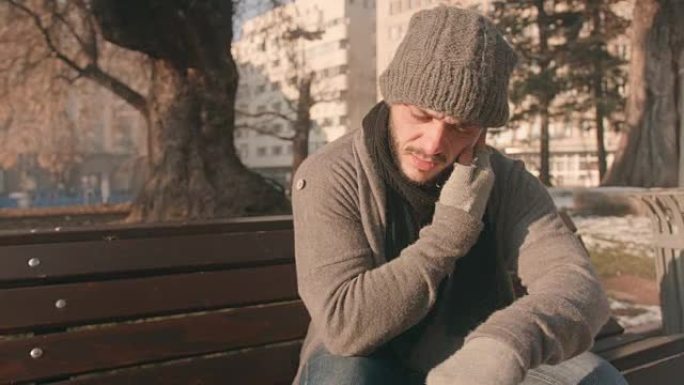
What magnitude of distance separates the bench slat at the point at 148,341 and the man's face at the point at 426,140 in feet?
3.00

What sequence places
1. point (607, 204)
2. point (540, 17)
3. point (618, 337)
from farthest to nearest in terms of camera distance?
point (540, 17)
point (607, 204)
point (618, 337)

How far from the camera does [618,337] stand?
3055mm

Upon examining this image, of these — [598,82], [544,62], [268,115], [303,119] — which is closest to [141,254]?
[303,119]

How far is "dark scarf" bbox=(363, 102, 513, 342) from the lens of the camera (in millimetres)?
1865

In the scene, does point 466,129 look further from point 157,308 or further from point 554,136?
point 554,136

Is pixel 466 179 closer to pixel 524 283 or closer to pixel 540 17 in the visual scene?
pixel 524 283

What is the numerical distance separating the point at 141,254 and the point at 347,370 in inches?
34.8

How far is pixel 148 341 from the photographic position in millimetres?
2268

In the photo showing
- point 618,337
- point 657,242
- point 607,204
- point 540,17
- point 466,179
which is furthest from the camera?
point 540,17

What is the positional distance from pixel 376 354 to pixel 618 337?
163cm

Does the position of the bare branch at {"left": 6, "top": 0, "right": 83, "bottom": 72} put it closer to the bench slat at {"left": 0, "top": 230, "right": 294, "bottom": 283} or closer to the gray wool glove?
the bench slat at {"left": 0, "top": 230, "right": 294, "bottom": 283}

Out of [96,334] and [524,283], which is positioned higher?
[524,283]

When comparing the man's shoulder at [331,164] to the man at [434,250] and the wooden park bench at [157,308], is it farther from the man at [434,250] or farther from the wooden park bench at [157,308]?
the wooden park bench at [157,308]

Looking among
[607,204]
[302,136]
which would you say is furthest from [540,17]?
[607,204]
